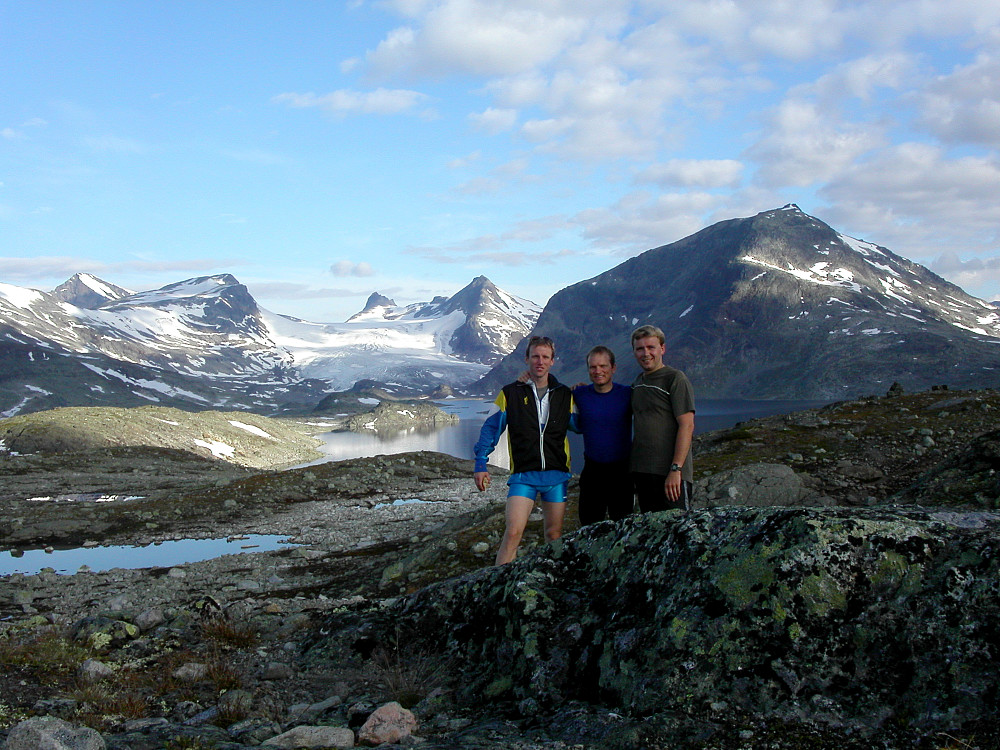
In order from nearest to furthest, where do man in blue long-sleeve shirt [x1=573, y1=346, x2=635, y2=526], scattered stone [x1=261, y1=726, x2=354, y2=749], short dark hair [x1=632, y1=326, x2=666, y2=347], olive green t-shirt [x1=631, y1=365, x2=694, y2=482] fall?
scattered stone [x1=261, y1=726, x2=354, y2=749]
olive green t-shirt [x1=631, y1=365, x2=694, y2=482]
short dark hair [x1=632, y1=326, x2=666, y2=347]
man in blue long-sleeve shirt [x1=573, y1=346, x2=635, y2=526]

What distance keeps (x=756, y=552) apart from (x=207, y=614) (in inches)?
314

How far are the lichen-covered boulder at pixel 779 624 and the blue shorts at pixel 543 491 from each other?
102 inches

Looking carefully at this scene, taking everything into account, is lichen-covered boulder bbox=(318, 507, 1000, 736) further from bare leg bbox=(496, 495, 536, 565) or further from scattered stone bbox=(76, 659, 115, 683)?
scattered stone bbox=(76, 659, 115, 683)

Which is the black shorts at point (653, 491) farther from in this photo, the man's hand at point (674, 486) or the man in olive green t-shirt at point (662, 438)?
the man's hand at point (674, 486)

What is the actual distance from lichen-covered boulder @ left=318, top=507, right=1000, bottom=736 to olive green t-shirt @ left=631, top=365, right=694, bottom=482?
7.16 ft

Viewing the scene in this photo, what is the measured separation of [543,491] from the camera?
8523mm

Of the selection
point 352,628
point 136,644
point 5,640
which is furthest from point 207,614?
point 352,628

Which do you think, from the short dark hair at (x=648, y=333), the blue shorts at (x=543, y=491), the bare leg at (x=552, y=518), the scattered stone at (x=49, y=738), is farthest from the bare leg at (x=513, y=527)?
the scattered stone at (x=49, y=738)

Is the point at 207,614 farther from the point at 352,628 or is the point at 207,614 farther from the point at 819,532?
the point at 819,532

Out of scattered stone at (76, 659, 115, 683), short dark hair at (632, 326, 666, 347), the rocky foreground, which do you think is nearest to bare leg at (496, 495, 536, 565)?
the rocky foreground

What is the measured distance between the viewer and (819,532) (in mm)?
4598

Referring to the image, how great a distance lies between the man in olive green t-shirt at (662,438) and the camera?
309 inches

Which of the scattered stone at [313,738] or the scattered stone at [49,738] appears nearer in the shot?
the scattered stone at [49,738]

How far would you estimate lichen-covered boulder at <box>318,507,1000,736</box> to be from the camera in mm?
3955
